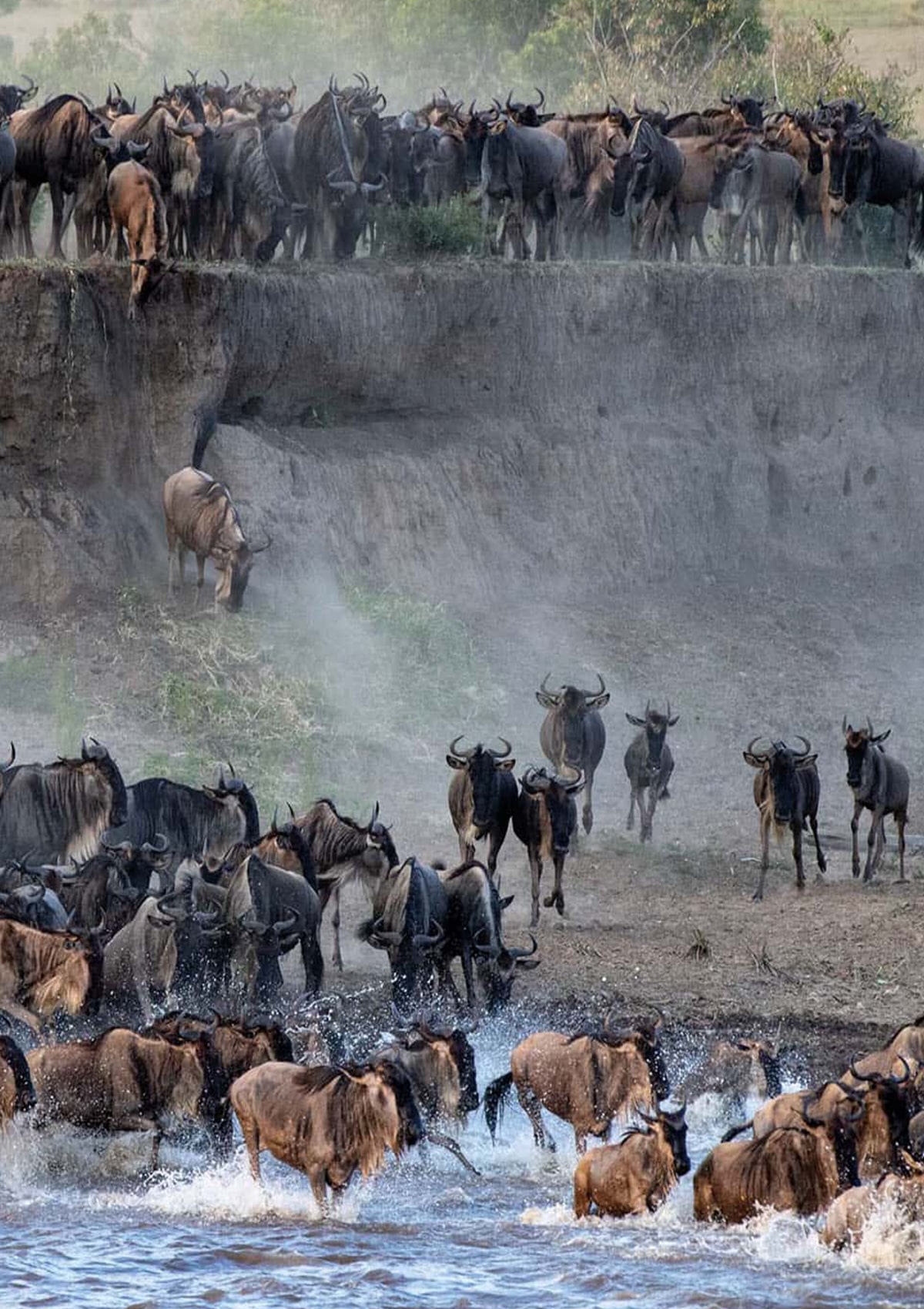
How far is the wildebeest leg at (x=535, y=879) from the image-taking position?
622 inches

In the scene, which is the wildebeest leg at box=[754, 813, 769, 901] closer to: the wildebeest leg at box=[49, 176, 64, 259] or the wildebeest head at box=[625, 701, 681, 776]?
the wildebeest head at box=[625, 701, 681, 776]

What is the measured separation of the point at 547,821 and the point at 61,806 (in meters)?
3.35

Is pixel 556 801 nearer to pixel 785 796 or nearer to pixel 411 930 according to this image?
pixel 785 796

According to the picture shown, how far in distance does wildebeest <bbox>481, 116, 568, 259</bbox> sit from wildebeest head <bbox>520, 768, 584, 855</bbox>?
9842 mm

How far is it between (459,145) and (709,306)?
3323 millimetres

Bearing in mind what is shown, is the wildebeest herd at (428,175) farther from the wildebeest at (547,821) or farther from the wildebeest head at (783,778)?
the wildebeest head at (783,778)

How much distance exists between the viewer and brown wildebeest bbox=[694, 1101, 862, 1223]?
10.3m

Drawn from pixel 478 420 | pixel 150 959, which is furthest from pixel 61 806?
pixel 478 420

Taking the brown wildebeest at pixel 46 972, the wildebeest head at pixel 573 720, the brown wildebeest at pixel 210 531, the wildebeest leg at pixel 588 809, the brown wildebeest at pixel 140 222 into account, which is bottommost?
the brown wildebeest at pixel 46 972

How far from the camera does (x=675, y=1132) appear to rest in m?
10.3

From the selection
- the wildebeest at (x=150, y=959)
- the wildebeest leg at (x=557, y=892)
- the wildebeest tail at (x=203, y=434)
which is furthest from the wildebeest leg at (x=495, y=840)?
the wildebeest tail at (x=203, y=434)

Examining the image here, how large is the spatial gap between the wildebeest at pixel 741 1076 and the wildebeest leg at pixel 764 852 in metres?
4.71

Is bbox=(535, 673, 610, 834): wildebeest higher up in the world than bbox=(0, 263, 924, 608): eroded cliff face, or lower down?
lower down

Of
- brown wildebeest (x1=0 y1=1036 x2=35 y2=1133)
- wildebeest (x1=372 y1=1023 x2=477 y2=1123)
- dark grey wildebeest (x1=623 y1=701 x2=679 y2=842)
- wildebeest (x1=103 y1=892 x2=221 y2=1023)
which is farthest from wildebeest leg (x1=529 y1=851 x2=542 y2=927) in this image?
brown wildebeest (x1=0 y1=1036 x2=35 y2=1133)
